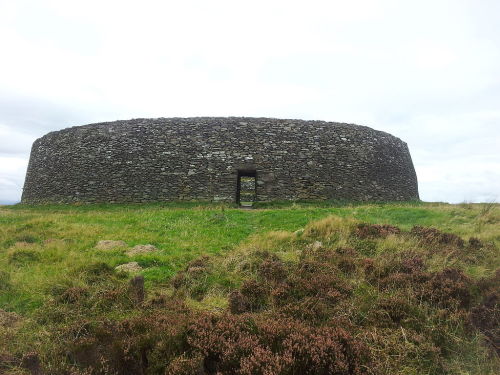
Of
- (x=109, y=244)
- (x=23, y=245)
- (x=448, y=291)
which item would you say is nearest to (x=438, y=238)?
(x=448, y=291)

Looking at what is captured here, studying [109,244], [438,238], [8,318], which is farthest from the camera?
[109,244]

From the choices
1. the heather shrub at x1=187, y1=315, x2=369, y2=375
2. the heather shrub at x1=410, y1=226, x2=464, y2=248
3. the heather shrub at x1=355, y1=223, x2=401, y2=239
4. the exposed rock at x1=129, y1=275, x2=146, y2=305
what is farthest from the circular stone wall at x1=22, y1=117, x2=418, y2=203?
the heather shrub at x1=187, y1=315, x2=369, y2=375

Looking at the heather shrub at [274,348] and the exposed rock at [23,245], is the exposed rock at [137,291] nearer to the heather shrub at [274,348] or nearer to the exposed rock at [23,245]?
the heather shrub at [274,348]

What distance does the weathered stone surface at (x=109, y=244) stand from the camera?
32.6 ft

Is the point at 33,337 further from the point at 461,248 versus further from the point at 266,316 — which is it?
the point at 461,248

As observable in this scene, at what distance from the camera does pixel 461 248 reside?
29.6ft

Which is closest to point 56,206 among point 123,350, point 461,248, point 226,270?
point 226,270

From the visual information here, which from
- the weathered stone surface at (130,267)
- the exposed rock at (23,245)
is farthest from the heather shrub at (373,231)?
the exposed rock at (23,245)

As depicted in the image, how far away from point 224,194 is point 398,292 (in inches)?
576

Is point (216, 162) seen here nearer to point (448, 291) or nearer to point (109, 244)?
point (109, 244)

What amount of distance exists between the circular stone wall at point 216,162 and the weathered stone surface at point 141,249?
10158 millimetres

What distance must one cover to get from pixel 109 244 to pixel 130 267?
2327 millimetres

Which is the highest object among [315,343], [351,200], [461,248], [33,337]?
[351,200]

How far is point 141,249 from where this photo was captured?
9.77m
